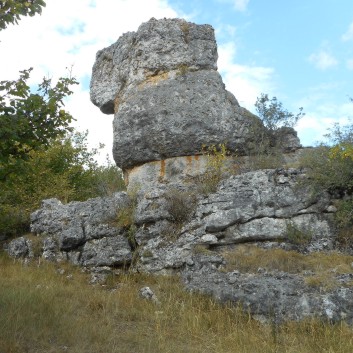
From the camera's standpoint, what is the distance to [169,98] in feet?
42.3

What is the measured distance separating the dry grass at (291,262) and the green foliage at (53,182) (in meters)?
4.20

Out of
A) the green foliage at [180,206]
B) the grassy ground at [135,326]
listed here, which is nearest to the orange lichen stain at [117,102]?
the green foliage at [180,206]

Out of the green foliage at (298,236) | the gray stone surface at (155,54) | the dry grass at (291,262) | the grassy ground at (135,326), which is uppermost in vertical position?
the gray stone surface at (155,54)

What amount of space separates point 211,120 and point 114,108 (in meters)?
3.52

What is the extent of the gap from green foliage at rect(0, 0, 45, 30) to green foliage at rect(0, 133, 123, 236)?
77.1 inches

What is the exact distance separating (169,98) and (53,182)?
610 centimetres

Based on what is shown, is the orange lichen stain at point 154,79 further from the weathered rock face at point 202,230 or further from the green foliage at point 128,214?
the green foliage at point 128,214

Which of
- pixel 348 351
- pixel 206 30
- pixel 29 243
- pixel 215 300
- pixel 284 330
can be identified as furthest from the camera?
pixel 206 30

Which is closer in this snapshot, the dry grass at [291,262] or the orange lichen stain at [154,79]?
the dry grass at [291,262]

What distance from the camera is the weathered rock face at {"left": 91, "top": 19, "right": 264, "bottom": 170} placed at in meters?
12.6

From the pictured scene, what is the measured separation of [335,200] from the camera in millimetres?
10180

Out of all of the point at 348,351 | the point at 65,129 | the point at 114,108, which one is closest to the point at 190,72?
the point at 114,108

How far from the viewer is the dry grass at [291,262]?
825 cm

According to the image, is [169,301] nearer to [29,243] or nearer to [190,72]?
[29,243]
